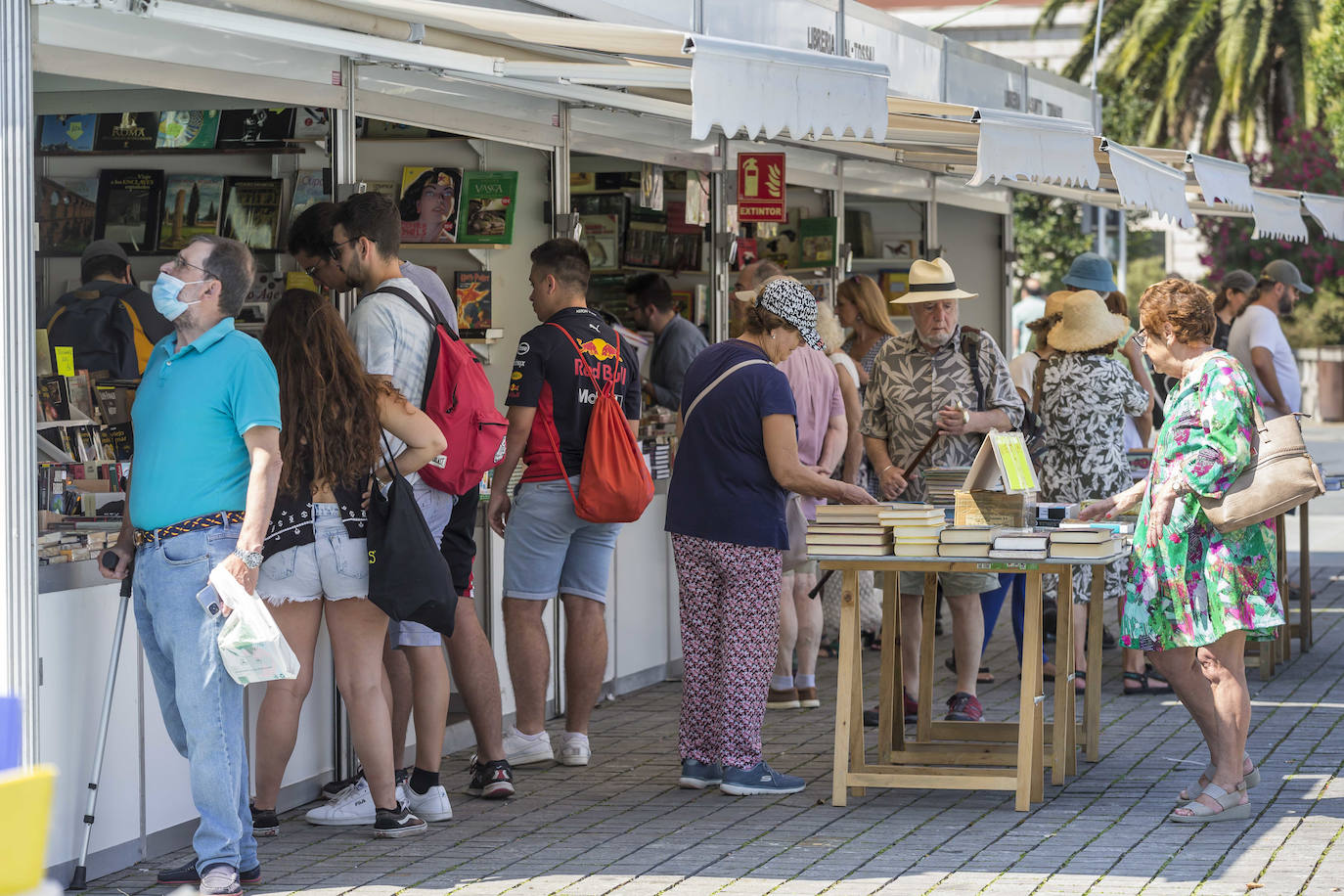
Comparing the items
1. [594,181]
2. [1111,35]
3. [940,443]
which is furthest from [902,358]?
[1111,35]

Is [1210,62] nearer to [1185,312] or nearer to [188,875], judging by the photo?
[1185,312]

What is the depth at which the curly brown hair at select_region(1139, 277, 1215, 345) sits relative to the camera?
5.64 meters

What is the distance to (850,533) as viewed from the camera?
18.7ft

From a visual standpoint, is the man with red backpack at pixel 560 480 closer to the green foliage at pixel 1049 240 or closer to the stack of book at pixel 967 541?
the stack of book at pixel 967 541

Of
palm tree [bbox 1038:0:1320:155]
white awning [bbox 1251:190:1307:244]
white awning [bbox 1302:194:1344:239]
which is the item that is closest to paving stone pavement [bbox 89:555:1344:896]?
white awning [bbox 1251:190:1307:244]

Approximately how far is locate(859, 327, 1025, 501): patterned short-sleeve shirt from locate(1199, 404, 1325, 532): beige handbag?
154 cm

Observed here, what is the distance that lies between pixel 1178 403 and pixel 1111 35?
23368 mm

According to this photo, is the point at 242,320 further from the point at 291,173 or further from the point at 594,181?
the point at 594,181

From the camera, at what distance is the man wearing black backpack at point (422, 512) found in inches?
214

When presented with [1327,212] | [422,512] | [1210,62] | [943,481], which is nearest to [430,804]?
[422,512]

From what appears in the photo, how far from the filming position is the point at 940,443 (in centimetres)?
701

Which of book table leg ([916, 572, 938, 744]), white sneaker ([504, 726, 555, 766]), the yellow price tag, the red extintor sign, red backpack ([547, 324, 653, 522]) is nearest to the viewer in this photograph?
the yellow price tag

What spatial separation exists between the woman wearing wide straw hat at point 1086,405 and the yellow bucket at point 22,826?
5.37m

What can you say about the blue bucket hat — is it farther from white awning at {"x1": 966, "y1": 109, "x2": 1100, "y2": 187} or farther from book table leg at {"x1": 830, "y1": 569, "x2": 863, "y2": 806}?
book table leg at {"x1": 830, "y1": 569, "x2": 863, "y2": 806}
